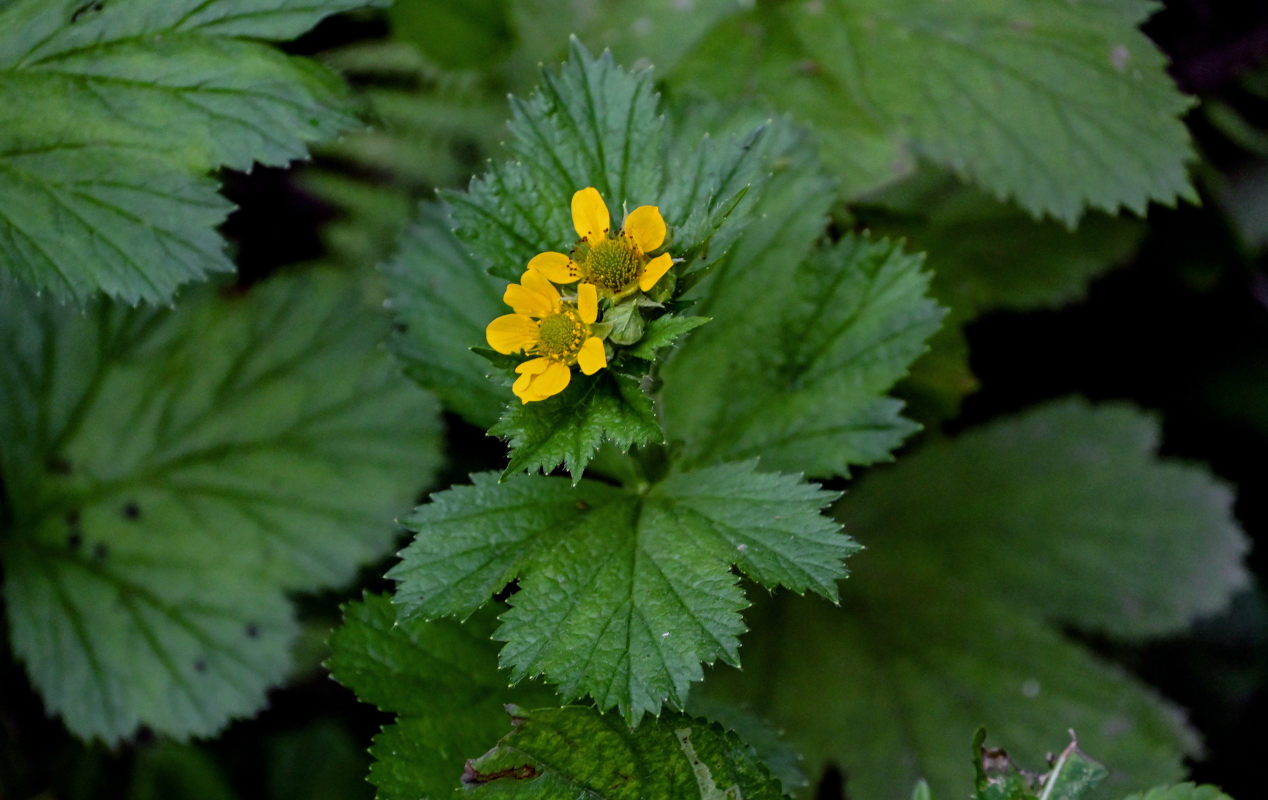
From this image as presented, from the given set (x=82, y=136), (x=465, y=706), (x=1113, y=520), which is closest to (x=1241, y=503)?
(x=1113, y=520)

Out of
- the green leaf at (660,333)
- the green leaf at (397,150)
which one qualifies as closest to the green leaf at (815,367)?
the green leaf at (660,333)

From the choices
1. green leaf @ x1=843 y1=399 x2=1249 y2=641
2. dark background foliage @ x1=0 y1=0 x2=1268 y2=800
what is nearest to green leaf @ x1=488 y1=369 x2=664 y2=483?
dark background foliage @ x1=0 y1=0 x2=1268 y2=800

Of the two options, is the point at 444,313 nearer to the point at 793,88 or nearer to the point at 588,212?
the point at 588,212

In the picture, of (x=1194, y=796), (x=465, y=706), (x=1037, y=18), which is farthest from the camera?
(x=1037, y=18)

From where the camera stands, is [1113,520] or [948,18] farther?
[1113,520]

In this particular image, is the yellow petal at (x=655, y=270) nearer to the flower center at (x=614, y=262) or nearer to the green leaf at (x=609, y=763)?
the flower center at (x=614, y=262)

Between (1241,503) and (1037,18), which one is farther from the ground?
(1037,18)

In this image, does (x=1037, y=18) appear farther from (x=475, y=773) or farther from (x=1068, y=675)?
(x=475, y=773)

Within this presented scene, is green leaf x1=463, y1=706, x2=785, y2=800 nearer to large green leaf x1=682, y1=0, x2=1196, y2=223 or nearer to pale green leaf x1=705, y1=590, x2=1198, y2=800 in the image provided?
pale green leaf x1=705, y1=590, x2=1198, y2=800
